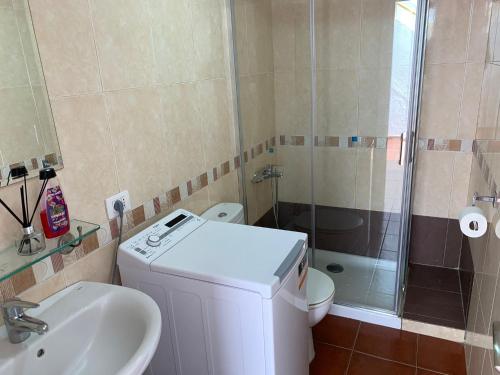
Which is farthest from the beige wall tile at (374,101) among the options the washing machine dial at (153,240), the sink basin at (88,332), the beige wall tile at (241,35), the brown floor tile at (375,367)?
the sink basin at (88,332)

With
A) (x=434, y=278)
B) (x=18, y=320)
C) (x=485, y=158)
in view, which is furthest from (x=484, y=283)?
(x=18, y=320)

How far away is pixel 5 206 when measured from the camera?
1166 millimetres

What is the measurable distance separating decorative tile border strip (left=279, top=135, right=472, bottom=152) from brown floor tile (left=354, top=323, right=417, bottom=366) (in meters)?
1.15

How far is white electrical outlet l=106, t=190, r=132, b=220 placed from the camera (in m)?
1.56

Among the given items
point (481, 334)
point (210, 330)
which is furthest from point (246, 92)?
point (481, 334)

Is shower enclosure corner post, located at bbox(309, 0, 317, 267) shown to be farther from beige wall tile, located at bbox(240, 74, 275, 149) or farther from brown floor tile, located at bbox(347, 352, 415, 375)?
brown floor tile, located at bbox(347, 352, 415, 375)

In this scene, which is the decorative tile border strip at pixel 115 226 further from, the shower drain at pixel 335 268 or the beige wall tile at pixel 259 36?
the shower drain at pixel 335 268

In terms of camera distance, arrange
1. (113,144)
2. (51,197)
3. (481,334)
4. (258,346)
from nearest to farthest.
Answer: (51,197) < (258,346) < (113,144) < (481,334)

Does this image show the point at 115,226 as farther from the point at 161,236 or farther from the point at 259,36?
the point at 259,36

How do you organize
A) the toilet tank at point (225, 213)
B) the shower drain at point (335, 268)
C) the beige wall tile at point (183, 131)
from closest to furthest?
the beige wall tile at point (183, 131), the toilet tank at point (225, 213), the shower drain at point (335, 268)

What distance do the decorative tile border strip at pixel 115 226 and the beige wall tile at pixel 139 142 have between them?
57 mm

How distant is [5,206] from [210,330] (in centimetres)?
83

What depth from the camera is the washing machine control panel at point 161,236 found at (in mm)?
1571

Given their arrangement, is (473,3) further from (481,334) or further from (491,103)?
(481,334)
